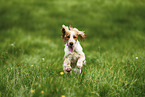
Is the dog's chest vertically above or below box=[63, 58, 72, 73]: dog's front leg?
above

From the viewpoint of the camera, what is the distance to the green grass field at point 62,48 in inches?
110

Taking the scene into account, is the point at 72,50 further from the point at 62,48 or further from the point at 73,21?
the point at 73,21

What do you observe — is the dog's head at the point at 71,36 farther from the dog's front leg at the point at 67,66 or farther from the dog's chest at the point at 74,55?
the dog's front leg at the point at 67,66

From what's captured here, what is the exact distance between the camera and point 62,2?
10.9m

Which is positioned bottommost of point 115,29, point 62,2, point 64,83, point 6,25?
point 64,83

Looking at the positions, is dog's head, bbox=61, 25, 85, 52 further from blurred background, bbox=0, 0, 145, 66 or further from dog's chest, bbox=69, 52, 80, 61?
blurred background, bbox=0, 0, 145, 66

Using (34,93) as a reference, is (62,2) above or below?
above

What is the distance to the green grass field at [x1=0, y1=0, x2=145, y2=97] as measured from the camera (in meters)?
2.79

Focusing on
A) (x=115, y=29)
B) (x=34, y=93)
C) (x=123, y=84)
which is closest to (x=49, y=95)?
(x=34, y=93)

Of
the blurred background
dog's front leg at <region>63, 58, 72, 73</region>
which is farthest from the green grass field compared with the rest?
dog's front leg at <region>63, 58, 72, 73</region>

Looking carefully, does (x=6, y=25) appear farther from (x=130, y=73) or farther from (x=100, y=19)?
(x=130, y=73)

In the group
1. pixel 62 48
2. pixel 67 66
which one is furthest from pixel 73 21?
pixel 67 66

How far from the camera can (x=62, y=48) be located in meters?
6.64

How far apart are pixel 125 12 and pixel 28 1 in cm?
660
